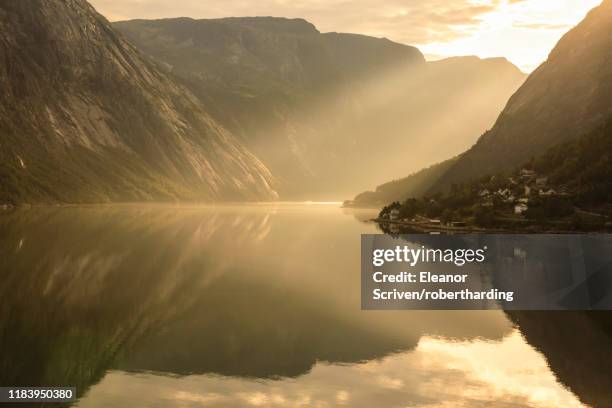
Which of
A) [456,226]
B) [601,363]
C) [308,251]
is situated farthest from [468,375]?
[456,226]

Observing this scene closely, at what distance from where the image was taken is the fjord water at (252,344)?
36969 millimetres

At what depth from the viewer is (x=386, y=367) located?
4191 centimetres

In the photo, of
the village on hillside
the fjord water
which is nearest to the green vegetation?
the village on hillside

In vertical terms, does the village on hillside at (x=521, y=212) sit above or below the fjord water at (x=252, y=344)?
above

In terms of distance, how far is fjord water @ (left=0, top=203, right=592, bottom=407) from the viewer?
3697cm

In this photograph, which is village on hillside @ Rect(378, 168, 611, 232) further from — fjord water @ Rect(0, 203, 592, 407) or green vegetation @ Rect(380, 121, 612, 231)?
fjord water @ Rect(0, 203, 592, 407)

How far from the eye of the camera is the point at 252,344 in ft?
154

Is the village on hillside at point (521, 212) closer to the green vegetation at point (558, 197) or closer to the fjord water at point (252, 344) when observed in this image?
the green vegetation at point (558, 197)

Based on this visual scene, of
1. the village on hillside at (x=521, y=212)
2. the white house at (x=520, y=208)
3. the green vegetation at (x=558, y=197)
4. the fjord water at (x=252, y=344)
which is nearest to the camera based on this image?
the fjord water at (x=252, y=344)

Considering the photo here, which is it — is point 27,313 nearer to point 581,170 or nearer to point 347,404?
point 347,404

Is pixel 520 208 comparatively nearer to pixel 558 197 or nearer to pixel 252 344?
pixel 558 197

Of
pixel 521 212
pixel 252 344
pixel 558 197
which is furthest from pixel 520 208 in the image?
pixel 252 344

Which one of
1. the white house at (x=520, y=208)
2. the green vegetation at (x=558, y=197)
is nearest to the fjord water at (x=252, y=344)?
the green vegetation at (x=558, y=197)

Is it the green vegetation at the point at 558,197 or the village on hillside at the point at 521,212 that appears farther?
the green vegetation at the point at 558,197
